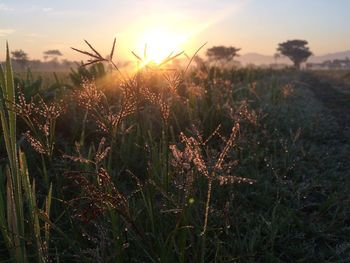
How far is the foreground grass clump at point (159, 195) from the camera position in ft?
4.05

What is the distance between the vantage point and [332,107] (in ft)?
22.9

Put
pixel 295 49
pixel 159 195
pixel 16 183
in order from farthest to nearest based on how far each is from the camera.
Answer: pixel 295 49 → pixel 159 195 → pixel 16 183

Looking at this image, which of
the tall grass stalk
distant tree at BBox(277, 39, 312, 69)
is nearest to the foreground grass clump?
the tall grass stalk

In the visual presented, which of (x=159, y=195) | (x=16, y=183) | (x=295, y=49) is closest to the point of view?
(x=16, y=183)

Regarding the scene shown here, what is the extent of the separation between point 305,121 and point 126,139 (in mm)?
2633

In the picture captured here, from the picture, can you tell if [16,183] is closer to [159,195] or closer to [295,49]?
[159,195]

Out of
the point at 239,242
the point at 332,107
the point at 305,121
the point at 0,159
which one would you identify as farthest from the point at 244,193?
the point at 332,107

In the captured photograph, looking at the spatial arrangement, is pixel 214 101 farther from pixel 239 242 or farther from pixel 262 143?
pixel 239 242

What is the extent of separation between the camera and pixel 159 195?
7.91 feet

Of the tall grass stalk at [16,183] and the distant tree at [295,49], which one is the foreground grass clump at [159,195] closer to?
the tall grass stalk at [16,183]

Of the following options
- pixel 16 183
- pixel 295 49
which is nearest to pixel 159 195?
pixel 16 183

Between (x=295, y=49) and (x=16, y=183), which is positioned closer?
(x=16, y=183)

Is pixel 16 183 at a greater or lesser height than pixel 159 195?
greater

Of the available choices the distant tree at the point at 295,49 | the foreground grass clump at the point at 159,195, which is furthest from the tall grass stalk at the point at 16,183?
the distant tree at the point at 295,49
